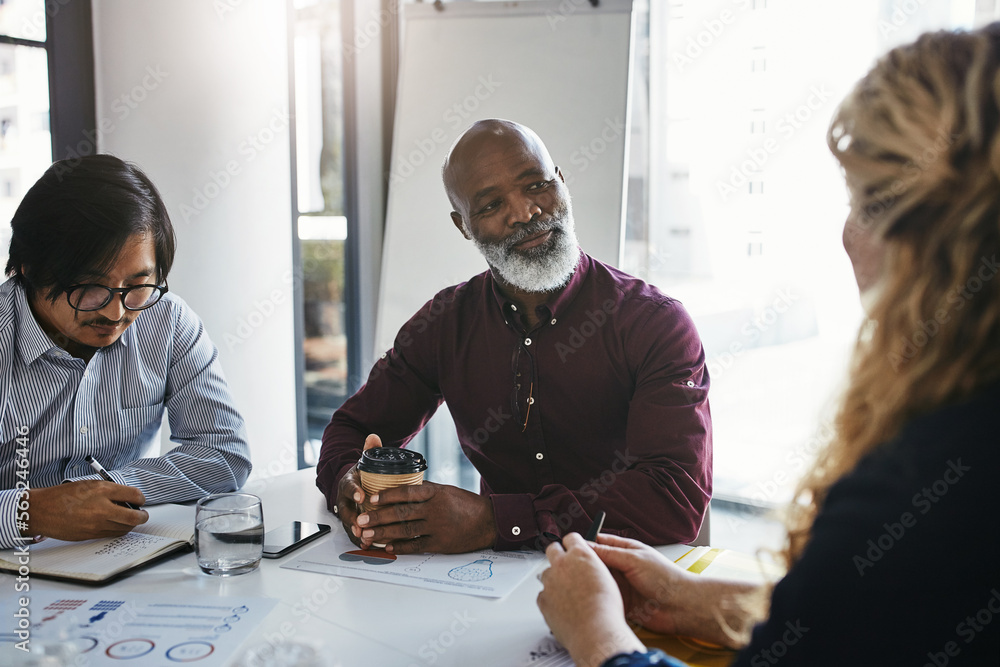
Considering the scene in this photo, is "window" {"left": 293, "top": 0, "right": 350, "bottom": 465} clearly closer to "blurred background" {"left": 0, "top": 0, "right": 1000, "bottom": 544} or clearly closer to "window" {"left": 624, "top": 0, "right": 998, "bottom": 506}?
"blurred background" {"left": 0, "top": 0, "right": 1000, "bottom": 544}

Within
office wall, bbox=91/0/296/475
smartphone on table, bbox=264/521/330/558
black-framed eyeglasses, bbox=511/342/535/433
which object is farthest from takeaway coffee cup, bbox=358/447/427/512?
office wall, bbox=91/0/296/475

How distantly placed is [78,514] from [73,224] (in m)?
0.63

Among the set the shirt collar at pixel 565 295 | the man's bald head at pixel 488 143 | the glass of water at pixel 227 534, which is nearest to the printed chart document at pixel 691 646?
the glass of water at pixel 227 534

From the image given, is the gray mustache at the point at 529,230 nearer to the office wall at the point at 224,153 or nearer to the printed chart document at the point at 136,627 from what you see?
the printed chart document at the point at 136,627

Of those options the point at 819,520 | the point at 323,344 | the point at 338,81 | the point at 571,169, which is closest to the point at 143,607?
the point at 819,520

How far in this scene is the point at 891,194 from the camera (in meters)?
0.80

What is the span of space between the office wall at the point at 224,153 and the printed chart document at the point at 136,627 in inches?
73.2

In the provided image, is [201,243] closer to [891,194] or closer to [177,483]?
[177,483]

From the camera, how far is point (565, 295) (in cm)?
188

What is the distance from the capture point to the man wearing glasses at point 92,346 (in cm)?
162

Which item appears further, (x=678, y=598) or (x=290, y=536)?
(x=290, y=536)

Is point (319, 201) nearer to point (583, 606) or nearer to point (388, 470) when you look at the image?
point (388, 470)

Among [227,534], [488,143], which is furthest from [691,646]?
[488,143]

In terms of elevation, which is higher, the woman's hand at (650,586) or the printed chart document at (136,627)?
the woman's hand at (650,586)
